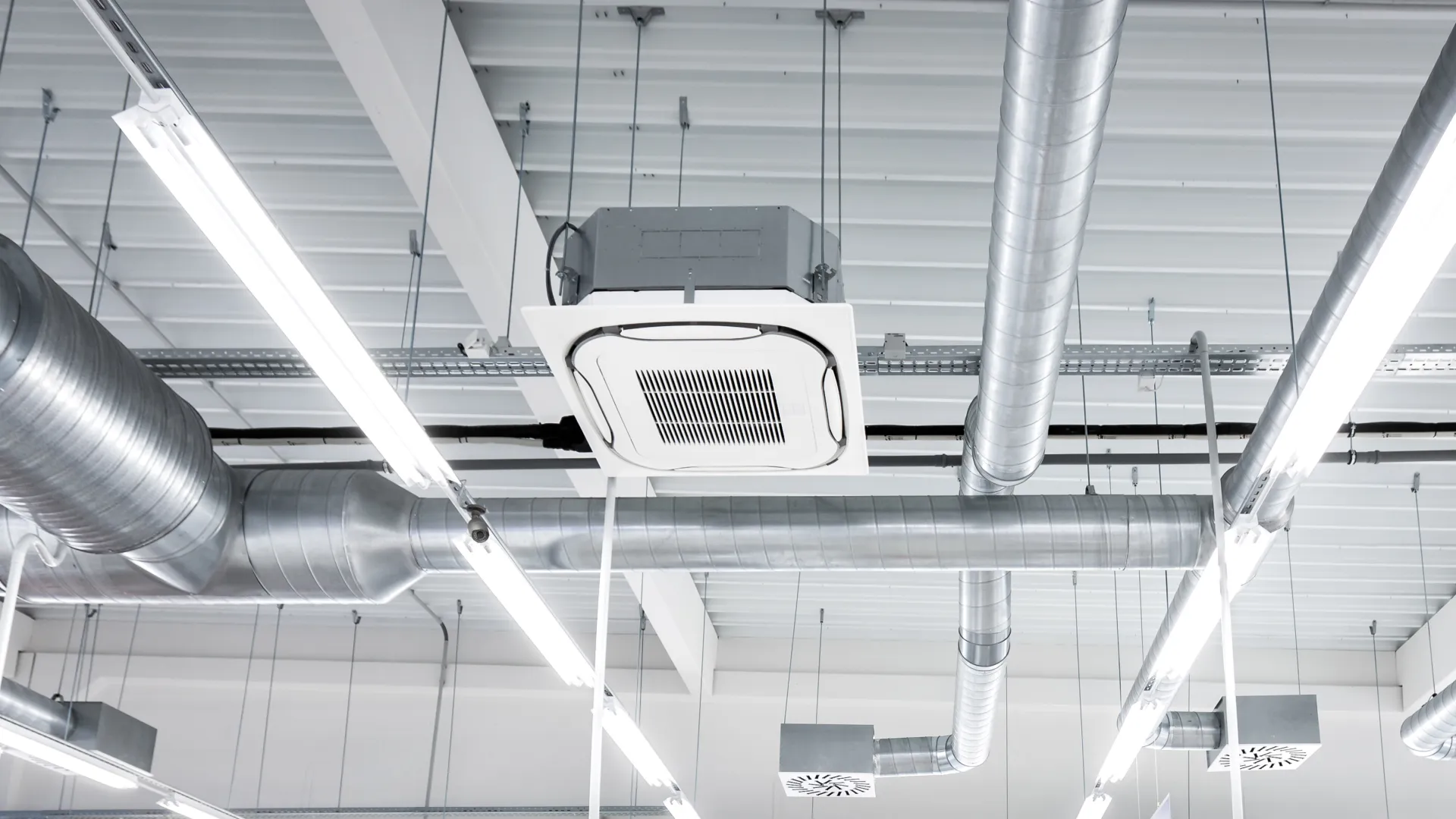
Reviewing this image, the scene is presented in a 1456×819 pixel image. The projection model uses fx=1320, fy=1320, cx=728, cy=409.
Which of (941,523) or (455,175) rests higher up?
(455,175)

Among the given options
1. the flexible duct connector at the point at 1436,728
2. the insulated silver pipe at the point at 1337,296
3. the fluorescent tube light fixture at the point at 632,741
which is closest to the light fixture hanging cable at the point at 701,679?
the fluorescent tube light fixture at the point at 632,741

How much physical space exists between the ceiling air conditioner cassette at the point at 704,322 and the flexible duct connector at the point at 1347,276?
1021mm

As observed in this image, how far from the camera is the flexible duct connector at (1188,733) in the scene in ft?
22.8

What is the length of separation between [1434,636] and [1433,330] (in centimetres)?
413

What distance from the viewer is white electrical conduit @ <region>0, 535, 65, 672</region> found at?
399 centimetres

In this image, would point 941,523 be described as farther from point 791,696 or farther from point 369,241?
point 791,696

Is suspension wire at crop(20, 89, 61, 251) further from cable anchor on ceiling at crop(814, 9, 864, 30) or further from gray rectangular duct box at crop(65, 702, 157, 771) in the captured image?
gray rectangular duct box at crop(65, 702, 157, 771)

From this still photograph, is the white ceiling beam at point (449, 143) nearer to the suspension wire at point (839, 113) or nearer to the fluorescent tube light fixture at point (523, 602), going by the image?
the fluorescent tube light fixture at point (523, 602)

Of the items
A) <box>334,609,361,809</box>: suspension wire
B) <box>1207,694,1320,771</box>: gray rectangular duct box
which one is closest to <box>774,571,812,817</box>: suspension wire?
<box>334,609,361,809</box>: suspension wire

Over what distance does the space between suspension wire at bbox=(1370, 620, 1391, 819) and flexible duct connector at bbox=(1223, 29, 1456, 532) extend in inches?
205

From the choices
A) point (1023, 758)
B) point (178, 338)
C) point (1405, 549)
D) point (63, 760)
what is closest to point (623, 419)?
point (178, 338)

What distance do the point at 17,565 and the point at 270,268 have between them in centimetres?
245

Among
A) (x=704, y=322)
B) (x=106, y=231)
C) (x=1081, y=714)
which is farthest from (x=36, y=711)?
(x=1081, y=714)

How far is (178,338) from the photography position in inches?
217
